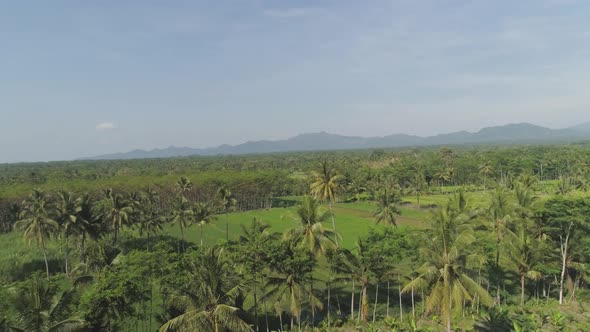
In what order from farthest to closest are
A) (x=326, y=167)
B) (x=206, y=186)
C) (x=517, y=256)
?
(x=206, y=186) → (x=326, y=167) → (x=517, y=256)

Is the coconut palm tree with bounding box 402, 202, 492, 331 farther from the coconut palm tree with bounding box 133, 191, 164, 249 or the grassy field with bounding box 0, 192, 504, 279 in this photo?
the coconut palm tree with bounding box 133, 191, 164, 249

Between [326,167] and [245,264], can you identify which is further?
[326,167]

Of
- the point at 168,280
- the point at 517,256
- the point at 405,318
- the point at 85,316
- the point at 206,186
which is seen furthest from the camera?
the point at 206,186

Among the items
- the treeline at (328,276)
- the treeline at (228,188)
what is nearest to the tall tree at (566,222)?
the treeline at (328,276)

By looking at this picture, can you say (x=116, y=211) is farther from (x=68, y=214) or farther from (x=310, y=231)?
(x=310, y=231)

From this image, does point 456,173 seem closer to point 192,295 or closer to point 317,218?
point 317,218

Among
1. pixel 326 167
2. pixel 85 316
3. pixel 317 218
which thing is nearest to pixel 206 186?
pixel 326 167

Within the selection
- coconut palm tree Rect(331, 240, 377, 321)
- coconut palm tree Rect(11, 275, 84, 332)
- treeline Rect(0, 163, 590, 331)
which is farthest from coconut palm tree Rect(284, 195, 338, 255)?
coconut palm tree Rect(11, 275, 84, 332)

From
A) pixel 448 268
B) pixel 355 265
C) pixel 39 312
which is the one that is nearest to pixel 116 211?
pixel 39 312

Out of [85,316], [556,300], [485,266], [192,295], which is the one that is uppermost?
[192,295]
